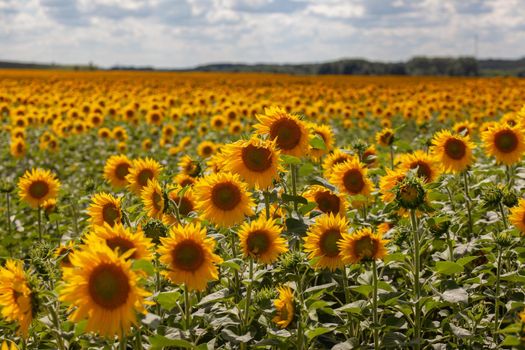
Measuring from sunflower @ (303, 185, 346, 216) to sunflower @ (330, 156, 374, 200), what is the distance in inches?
8.4

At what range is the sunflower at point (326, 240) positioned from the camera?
350 cm

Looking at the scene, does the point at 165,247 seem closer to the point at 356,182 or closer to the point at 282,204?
the point at 282,204

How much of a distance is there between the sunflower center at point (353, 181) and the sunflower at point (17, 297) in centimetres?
249

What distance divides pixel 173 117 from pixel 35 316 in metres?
12.9

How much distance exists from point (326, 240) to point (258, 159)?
0.63 meters

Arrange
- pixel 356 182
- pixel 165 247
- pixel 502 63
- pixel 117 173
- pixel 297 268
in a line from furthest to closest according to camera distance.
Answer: pixel 502 63 < pixel 117 173 < pixel 356 182 < pixel 297 268 < pixel 165 247

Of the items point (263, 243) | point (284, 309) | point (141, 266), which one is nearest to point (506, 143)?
point (263, 243)

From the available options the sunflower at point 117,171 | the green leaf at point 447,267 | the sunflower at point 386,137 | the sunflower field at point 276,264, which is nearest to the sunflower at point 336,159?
the sunflower field at point 276,264

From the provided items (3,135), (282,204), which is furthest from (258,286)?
(3,135)

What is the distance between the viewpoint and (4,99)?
52.4 ft

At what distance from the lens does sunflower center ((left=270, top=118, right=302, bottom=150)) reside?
12.7 ft

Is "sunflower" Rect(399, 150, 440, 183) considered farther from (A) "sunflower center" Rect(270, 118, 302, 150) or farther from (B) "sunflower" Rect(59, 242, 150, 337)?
(B) "sunflower" Rect(59, 242, 150, 337)

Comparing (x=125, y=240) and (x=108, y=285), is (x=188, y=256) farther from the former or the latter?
(x=108, y=285)

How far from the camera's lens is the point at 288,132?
3.88 m
